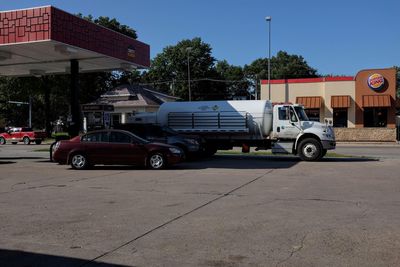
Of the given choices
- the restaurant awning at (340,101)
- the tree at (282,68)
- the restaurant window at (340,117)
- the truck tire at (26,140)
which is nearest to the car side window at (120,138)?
the restaurant awning at (340,101)

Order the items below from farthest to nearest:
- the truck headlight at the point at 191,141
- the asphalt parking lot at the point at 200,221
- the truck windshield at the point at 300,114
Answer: the truck windshield at the point at 300,114 < the truck headlight at the point at 191,141 < the asphalt parking lot at the point at 200,221

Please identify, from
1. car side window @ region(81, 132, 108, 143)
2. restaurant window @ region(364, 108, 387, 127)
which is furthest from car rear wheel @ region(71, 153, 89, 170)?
restaurant window @ region(364, 108, 387, 127)

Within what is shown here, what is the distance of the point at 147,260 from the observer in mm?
5926

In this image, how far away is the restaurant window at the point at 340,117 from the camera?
4394 centimetres

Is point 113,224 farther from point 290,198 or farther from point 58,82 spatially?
point 58,82

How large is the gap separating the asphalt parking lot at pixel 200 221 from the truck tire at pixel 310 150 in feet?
23.8

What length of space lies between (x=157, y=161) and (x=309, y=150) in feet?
25.2

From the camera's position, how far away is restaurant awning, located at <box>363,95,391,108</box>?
41.9 m

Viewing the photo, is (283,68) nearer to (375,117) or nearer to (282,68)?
(282,68)

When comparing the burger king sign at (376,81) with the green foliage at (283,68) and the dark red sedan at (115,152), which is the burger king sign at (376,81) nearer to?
the dark red sedan at (115,152)

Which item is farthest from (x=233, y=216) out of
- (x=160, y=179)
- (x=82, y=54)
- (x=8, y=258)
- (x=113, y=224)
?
(x=82, y=54)

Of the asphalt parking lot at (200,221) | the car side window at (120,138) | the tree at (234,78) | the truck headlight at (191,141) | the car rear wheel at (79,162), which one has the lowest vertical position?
the asphalt parking lot at (200,221)

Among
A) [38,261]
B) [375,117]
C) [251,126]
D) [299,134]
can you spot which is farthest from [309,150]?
[375,117]

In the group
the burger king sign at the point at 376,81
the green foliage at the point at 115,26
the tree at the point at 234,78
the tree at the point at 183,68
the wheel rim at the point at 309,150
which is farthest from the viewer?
the tree at the point at 234,78
